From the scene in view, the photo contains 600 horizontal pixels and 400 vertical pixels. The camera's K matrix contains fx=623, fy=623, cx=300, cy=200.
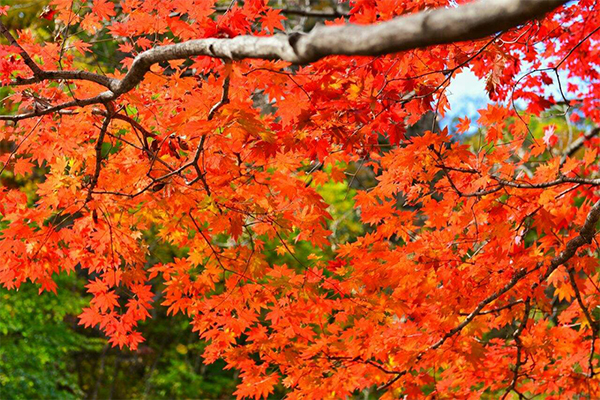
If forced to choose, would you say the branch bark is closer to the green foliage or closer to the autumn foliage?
the autumn foliage

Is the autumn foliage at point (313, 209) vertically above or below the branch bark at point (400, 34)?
above

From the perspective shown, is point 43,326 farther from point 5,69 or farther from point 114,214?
point 5,69

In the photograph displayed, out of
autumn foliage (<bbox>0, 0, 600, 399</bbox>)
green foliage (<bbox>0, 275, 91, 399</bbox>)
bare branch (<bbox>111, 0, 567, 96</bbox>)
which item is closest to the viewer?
bare branch (<bbox>111, 0, 567, 96</bbox>)

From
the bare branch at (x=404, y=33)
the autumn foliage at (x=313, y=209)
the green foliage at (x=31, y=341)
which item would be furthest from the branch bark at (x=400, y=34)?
the green foliage at (x=31, y=341)

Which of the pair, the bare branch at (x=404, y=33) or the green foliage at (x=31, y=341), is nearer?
the bare branch at (x=404, y=33)

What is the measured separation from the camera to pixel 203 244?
4008 millimetres

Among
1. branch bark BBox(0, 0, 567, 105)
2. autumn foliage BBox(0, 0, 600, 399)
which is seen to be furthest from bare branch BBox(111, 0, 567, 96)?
autumn foliage BBox(0, 0, 600, 399)

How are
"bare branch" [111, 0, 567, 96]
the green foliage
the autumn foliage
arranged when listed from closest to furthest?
"bare branch" [111, 0, 567, 96] → the autumn foliage → the green foliage

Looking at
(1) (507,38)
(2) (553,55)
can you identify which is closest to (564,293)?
(1) (507,38)

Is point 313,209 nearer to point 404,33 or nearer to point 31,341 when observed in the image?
point 404,33

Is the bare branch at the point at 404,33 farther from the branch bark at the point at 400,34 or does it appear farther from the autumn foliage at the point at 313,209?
the autumn foliage at the point at 313,209

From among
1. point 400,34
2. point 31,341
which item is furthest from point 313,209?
point 31,341

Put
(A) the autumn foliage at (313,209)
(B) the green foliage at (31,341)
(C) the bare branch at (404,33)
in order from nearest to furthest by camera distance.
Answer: (C) the bare branch at (404,33), (A) the autumn foliage at (313,209), (B) the green foliage at (31,341)

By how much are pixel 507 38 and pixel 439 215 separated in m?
1.18
